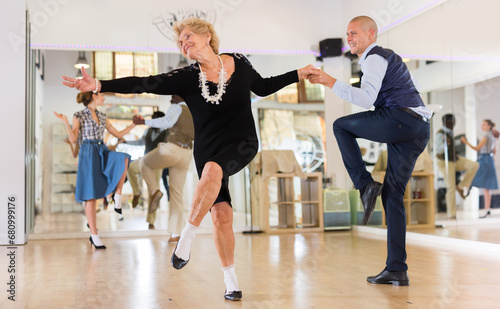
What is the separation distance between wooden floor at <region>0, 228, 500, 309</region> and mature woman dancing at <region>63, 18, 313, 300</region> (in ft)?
1.22

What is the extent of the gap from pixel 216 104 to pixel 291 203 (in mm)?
4422

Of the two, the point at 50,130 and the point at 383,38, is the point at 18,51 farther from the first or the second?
the point at 383,38

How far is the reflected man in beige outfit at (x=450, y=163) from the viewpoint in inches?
209

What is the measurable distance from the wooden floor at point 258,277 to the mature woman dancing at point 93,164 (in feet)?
1.65

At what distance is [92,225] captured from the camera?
5.47 meters

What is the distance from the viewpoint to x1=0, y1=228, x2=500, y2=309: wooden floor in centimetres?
263

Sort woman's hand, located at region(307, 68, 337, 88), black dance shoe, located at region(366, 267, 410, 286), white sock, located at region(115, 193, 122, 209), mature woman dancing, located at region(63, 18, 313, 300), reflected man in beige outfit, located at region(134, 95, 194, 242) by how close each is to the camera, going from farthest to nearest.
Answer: reflected man in beige outfit, located at region(134, 95, 194, 242), white sock, located at region(115, 193, 122, 209), black dance shoe, located at region(366, 267, 410, 286), woman's hand, located at region(307, 68, 337, 88), mature woman dancing, located at region(63, 18, 313, 300)

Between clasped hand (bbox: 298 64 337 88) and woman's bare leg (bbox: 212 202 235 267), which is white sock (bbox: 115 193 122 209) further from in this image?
clasped hand (bbox: 298 64 337 88)

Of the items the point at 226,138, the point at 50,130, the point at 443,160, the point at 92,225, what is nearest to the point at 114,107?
the point at 50,130

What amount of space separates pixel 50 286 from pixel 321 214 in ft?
14.4

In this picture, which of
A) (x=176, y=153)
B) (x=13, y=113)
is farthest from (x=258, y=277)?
(x=13, y=113)

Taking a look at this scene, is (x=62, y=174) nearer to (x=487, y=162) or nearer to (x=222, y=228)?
(x=222, y=228)

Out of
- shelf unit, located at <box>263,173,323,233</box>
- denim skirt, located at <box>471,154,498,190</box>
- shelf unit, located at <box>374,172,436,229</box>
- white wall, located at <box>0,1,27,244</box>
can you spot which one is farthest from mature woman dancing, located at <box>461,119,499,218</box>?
white wall, located at <box>0,1,27,244</box>

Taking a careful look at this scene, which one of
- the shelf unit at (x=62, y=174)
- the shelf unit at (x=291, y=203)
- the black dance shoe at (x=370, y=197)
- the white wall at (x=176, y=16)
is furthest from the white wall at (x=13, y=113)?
the black dance shoe at (x=370, y=197)
